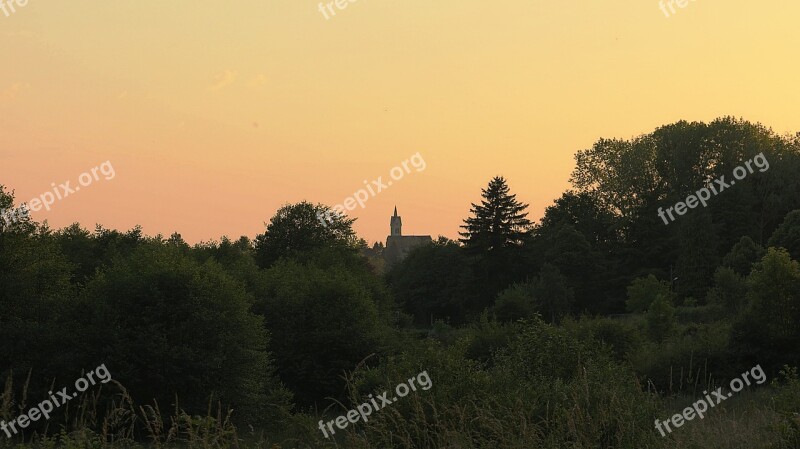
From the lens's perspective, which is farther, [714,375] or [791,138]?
[791,138]

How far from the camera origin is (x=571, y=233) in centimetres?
8488

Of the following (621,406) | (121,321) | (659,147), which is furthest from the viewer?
(659,147)

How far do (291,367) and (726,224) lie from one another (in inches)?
1993

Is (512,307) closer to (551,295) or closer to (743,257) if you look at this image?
(551,295)

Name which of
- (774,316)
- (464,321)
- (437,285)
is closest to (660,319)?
(774,316)

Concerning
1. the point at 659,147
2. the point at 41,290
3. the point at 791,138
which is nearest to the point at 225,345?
the point at 41,290

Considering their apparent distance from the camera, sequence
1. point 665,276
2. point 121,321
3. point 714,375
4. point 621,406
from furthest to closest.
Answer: point 665,276 < point 121,321 < point 714,375 < point 621,406

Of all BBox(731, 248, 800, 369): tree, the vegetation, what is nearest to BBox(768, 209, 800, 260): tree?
the vegetation

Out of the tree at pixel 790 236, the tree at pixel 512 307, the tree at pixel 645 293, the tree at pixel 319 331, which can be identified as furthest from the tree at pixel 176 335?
the tree at pixel 790 236

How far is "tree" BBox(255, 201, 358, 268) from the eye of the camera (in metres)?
98.5

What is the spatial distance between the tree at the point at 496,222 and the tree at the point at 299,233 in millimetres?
16370

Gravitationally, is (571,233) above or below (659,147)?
below

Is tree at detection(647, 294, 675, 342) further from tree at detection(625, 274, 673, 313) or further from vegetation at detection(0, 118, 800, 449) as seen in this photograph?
tree at detection(625, 274, 673, 313)

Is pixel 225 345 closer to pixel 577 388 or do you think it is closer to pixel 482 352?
pixel 482 352
